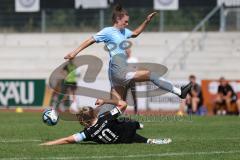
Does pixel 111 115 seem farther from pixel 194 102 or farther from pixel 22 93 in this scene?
pixel 22 93

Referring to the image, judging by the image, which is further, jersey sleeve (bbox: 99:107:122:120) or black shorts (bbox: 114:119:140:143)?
black shorts (bbox: 114:119:140:143)

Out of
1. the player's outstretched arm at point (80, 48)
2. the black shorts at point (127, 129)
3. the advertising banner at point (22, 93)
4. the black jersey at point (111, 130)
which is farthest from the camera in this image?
the advertising banner at point (22, 93)

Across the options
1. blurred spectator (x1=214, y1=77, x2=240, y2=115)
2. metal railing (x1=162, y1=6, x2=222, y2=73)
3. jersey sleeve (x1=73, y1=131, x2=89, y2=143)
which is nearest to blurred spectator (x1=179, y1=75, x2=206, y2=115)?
blurred spectator (x1=214, y1=77, x2=240, y2=115)

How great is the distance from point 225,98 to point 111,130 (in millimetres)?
14698

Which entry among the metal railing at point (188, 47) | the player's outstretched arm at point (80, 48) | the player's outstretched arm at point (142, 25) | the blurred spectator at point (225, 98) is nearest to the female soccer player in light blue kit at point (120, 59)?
the player's outstretched arm at point (142, 25)

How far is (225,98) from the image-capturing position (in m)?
26.1

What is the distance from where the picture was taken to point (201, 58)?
31938 mm

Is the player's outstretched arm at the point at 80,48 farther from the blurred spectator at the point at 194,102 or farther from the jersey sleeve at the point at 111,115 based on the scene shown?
the blurred spectator at the point at 194,102

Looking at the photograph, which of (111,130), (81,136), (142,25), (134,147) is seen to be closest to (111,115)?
(111,130)

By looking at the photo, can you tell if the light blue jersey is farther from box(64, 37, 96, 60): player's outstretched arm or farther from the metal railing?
the metal railing

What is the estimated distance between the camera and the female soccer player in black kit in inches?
468

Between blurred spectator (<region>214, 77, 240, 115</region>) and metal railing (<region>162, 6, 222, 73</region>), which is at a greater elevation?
metal railing (<region>162, 6, 222, 73</region>)

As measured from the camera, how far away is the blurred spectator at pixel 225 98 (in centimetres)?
2614

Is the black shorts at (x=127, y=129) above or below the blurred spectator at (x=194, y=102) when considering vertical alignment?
above
